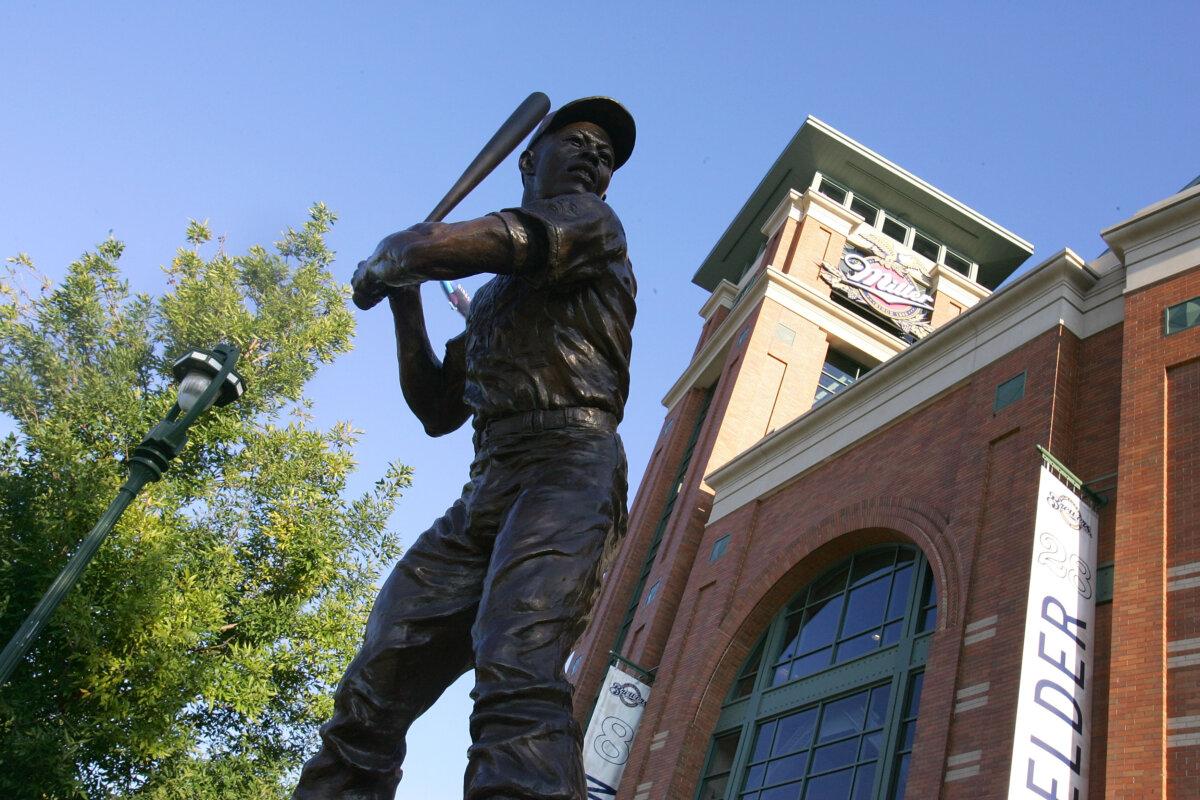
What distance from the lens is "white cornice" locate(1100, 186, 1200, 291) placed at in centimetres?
1351

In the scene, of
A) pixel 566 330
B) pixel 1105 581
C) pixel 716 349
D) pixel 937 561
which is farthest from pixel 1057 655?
pixel 716 349

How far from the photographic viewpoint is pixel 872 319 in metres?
30.2

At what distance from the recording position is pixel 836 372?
2891 cm

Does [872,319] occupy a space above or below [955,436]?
above

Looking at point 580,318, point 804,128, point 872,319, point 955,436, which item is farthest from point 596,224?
point 804,128

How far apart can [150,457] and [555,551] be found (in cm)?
675

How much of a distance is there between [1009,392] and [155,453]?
11.2 m

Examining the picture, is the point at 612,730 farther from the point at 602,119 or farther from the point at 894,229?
the point at 894,229

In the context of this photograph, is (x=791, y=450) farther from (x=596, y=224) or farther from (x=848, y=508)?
(x=596, y=224)

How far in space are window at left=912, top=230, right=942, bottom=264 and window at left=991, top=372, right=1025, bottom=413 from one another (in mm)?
19124

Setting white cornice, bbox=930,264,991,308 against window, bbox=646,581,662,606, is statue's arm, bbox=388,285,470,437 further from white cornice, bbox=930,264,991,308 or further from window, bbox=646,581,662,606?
white cornice, bbox=930,264,991,308

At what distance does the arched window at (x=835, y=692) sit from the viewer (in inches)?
551

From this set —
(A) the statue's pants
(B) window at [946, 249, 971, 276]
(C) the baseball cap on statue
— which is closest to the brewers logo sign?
(B) window at [946, 249, 971, 276]

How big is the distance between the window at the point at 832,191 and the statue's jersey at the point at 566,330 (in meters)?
31.5
